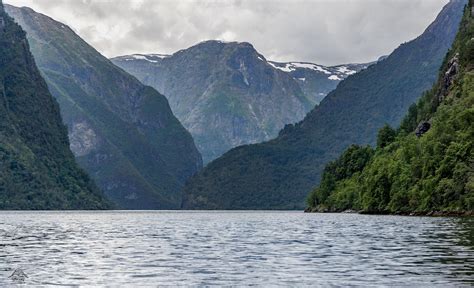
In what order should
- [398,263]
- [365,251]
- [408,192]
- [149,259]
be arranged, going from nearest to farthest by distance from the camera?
1. [398,263]
2. [149,259]
3. [365,251]
4. [408,192]

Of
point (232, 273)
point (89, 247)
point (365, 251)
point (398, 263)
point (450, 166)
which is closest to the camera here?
point (232, 273)

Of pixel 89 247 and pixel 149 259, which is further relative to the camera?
pixel 89 247

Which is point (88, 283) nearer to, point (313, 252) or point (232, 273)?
point (232, 273)

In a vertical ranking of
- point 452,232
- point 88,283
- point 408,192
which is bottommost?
point 88,283

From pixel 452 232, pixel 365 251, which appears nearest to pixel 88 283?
pixel 365 251

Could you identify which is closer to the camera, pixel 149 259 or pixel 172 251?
pixel 149 259

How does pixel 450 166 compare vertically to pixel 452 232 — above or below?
above

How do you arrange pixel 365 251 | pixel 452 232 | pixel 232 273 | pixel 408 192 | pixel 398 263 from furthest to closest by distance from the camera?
pixel 408 192 → pixel 452 232 → pixel 365 251 → pixel 398 263 → pixel 232 273

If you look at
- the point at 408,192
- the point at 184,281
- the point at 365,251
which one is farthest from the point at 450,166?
the point at 184,281

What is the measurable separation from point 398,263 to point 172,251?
21.3 metres

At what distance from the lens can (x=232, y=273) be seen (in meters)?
50.9

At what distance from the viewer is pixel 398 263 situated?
55656mm

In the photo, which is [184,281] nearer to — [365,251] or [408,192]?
[365,251]

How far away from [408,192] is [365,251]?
113501 mm
